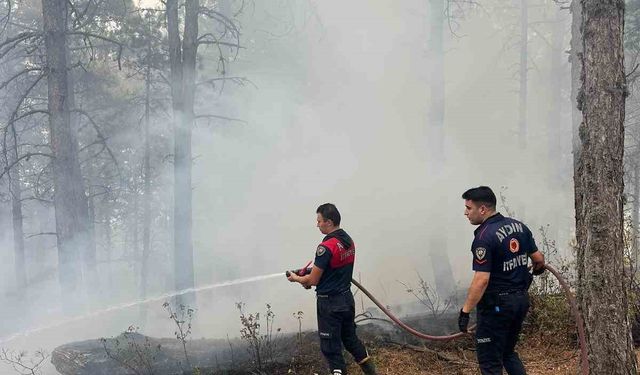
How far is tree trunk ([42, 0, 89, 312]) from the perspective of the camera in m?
11.0

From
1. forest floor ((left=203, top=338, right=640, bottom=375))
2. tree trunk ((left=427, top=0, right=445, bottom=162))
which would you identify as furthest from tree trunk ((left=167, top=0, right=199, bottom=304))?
tree trunk ((left=427, top=0, right=445, bottom=162))

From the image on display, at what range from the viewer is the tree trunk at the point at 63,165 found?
1100 centimetres

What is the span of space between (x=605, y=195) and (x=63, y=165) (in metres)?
10.4

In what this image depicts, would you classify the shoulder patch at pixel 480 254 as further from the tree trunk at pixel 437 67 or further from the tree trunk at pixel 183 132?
the tree trunk at pixel 437 67

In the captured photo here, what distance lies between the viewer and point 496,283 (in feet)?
14.6

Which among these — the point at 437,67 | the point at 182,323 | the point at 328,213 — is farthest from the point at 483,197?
the point at 437,67

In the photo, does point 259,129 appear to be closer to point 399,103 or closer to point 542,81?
point 399,103

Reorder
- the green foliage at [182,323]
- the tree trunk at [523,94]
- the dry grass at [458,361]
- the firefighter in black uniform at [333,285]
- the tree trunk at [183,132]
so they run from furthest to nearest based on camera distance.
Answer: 1. the tree trunk at [523,94]
2. the tree trunk at [183,132]
3. the green foliage at [182,323]
4. the dry grass at [458,361]
5. the firefighter in black uniform at [333,285]

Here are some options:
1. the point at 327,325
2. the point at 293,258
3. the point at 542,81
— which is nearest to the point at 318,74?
the point at 293,258

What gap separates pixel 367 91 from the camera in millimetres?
19266

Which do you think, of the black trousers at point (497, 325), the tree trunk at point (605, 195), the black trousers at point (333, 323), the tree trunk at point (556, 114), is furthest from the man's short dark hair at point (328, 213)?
the tree trunk at point (556, 114)

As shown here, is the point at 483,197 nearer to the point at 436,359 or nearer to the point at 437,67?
the point at 436,359

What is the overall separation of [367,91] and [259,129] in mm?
4422

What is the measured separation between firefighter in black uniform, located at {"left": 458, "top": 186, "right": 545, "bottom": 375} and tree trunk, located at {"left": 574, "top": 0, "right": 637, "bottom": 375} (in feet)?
2.01
